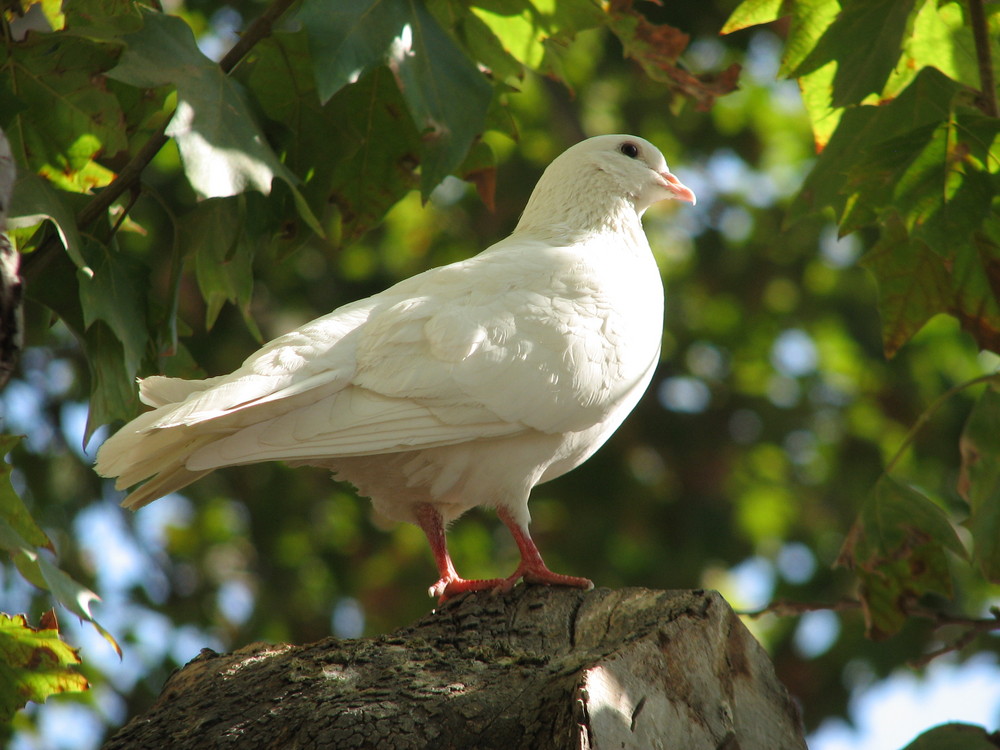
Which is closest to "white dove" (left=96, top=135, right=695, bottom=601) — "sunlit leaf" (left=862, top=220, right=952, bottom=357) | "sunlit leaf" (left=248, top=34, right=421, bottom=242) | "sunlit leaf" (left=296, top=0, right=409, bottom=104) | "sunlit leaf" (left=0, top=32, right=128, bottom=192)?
"sunlit leaf" (left=248, top=34, right=421, bottom=242)

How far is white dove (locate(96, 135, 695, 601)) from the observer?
3.48m

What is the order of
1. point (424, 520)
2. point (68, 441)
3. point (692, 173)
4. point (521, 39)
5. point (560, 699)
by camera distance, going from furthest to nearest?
point (692, 173) → point (68, 441) → point (424, 520) → point (521, 39) → point (560, 699)

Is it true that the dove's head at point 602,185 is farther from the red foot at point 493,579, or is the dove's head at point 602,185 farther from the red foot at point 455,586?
the red foot at point 455,586

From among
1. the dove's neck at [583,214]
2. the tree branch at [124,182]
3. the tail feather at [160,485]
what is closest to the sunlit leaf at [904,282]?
the dove's neck at [583,214]

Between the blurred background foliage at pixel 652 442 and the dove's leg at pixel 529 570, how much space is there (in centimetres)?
471

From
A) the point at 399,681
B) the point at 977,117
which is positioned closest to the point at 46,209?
the point at 399,681

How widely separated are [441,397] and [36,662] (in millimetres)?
1419

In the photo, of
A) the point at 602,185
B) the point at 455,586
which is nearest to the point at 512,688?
the point at 455,586

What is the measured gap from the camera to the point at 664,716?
2689mm

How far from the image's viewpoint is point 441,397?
371 centimetres

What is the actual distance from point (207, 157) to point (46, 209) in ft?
1.50

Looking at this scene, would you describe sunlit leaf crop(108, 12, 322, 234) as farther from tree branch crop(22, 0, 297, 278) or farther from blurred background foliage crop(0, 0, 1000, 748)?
blurred background foliage crop(0, 0, 1000, 748)

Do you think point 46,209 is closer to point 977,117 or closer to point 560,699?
point 560,699

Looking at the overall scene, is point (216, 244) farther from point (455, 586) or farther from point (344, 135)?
point (455, 586)
